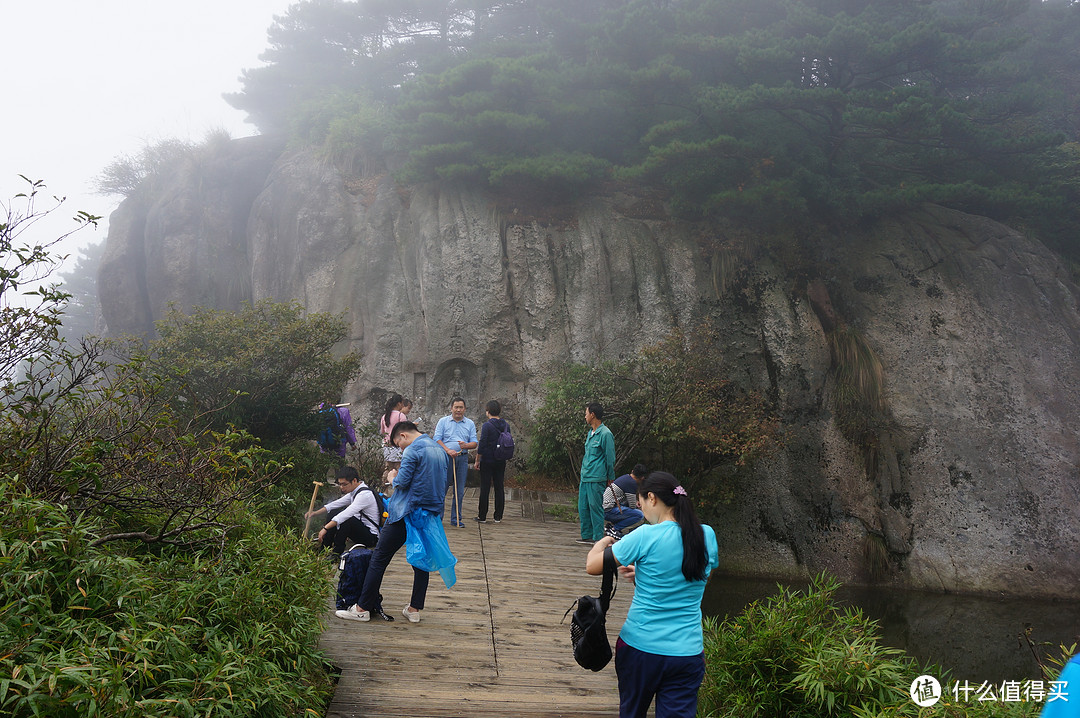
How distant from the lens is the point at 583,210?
52.9 feet

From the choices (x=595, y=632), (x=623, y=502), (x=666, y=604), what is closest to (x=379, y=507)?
(x=623, y=502)

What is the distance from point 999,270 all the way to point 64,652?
17.0 meters

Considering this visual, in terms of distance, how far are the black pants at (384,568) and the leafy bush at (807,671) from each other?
2354mm

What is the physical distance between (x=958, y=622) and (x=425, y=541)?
890 centimetres

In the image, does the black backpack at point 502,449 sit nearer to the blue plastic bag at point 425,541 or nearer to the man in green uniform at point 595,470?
the man in green uniform at point 595,470

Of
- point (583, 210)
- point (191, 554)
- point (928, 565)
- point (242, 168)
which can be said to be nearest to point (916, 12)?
point (583, 210)

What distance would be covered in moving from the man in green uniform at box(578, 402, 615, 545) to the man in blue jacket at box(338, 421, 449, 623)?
2.73 meters

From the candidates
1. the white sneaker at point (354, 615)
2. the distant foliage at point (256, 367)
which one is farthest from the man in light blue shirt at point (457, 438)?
the white sneaker at point (354, 615)

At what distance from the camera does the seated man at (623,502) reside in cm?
725

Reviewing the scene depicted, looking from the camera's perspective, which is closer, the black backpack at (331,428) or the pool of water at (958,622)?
the pool of water at (958,622)

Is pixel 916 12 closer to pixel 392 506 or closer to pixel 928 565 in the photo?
pixel 928 565

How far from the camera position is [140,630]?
3.04 metres

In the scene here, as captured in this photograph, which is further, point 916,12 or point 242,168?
point 242,168

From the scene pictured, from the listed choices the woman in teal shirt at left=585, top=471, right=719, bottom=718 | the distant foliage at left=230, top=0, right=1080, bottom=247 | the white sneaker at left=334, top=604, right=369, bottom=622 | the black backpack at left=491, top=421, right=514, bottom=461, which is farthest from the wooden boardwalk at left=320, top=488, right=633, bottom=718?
the distant foliage at left=230, top=0, right=1080, bottom=247
